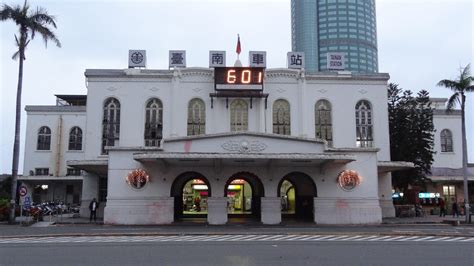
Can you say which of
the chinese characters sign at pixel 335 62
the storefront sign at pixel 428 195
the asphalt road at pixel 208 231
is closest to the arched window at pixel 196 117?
the asphalt road at pixel 208 231

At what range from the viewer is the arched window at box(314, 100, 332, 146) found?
1569 inches

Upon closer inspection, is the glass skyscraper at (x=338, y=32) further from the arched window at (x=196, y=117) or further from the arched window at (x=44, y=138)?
the arched window at (x=196, y=117)

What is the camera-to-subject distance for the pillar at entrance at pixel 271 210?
3175 cm

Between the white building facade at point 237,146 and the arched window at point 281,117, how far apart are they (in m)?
0.08

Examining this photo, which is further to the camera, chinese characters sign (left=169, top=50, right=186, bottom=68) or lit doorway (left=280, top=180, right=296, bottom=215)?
chinese characters sign (left=169, top=50, right=186, bottom=68)

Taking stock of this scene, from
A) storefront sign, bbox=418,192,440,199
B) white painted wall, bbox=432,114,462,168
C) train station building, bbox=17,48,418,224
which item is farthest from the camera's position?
white painted wall, bbox=432,114,462,168

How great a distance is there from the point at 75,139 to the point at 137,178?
28497 mm

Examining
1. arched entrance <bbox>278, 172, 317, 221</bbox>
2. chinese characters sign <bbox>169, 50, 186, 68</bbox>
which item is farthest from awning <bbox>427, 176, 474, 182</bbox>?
chinese characters sign <bbox>169, 50, 186, 68</bbox>

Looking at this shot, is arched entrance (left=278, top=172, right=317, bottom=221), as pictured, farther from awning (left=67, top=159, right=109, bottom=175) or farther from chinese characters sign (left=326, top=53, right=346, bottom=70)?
awning (left=67, top=159, right=109, bottom=175)
